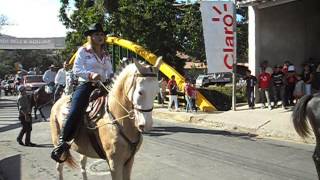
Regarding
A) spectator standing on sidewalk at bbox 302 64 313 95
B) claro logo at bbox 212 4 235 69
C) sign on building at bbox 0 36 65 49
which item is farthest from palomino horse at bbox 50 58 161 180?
sign on building at bbox 0 36 65 49

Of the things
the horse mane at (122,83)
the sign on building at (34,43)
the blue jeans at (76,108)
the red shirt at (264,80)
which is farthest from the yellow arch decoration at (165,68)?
the sign on building at (34,43)

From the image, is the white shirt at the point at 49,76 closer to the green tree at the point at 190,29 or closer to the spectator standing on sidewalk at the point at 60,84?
the spectator standing on sidewalk at the point at 60,84

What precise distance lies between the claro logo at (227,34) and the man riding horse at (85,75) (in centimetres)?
1331

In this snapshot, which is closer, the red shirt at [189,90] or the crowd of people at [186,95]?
the crowd of people at [186,95]

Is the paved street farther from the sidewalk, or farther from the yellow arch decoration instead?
the yellow arch decoration

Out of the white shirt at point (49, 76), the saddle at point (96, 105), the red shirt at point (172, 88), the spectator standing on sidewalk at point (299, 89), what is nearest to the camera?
the saddle at point (96, 105)

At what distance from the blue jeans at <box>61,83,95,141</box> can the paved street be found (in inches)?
101

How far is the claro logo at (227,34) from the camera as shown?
19.5 meters

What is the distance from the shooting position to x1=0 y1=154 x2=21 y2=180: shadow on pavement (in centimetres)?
955

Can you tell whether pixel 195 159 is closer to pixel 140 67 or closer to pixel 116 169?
pixel 116 169

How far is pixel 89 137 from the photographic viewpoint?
21.2ft

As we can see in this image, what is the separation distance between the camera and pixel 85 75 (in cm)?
650

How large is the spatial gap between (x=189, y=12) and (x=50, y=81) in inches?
589

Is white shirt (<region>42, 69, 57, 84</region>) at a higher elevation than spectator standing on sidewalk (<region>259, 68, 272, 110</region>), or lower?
higher
